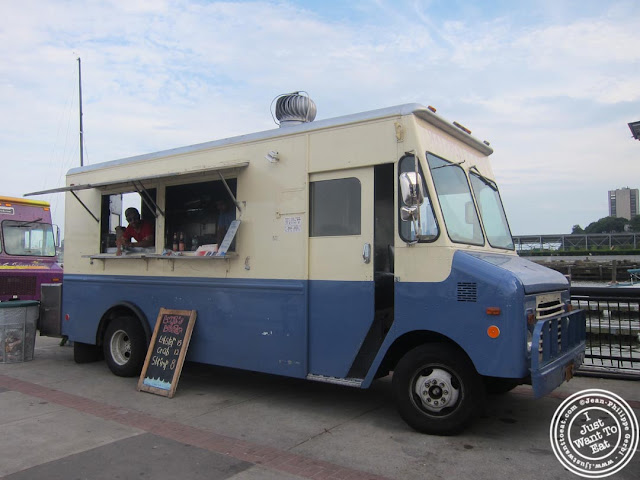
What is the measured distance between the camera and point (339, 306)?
217 inches

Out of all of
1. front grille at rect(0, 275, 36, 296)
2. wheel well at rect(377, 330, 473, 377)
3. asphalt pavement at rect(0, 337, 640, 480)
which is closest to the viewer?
asphalt pavement at rect(0, 337, 640, 480)

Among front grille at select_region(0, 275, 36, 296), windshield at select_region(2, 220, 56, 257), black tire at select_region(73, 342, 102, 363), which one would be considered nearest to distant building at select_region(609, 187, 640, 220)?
windshield at select_region(2, 220, 56, 257)

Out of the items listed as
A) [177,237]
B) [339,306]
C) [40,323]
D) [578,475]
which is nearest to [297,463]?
[339,306]

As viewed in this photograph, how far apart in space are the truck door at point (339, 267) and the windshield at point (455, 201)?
694 mm

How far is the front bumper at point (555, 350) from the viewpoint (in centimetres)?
434

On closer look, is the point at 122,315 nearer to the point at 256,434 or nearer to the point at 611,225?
the point at 256,434

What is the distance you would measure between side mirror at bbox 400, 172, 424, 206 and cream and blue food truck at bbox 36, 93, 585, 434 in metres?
0.01

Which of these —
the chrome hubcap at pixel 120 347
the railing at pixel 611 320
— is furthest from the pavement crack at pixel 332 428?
the chrome hubcap at pixel 120 347

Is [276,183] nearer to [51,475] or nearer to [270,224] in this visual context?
[270,224]

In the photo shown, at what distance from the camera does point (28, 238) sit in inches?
505

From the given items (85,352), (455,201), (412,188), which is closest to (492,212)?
(455,201)

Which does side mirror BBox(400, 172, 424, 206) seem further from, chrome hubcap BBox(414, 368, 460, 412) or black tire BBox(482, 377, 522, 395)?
black tire BBox(482, 377, 522, 395)

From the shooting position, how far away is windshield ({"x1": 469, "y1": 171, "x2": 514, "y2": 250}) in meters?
5.84

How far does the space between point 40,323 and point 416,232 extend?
7156 mm
